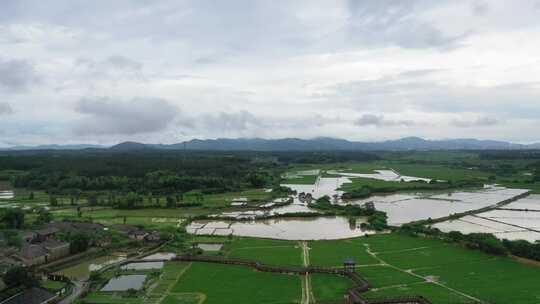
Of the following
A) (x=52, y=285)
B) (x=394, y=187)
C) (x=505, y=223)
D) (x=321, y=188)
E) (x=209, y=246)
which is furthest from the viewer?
(x=321, y=188)

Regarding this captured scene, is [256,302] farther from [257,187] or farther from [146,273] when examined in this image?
[257,187]

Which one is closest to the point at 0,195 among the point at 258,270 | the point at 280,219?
the point at 280,219

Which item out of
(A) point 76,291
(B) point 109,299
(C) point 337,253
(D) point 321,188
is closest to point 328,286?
(C) point 337,253

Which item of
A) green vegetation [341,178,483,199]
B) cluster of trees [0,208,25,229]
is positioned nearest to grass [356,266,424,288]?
cluster of trees [0,208,25,229]

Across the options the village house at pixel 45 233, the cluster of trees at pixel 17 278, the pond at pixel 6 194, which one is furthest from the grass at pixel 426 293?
the pond at pixel 6 194

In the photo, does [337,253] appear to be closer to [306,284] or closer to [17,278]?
[306,284]

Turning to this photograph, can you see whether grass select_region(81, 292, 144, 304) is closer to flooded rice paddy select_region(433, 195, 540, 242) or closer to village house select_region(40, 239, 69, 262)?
village house select_region(40, 239, 69, 262)
